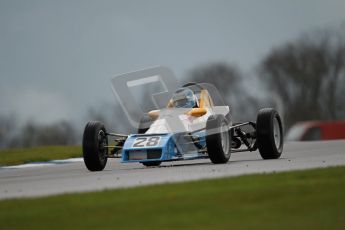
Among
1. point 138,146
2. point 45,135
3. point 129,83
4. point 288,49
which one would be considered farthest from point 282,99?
point 138,146

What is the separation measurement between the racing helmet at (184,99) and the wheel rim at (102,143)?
69.9 inches

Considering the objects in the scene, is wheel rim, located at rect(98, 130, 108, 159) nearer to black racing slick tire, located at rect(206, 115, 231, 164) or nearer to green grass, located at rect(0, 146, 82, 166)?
black racing slick tire, located at rect(206, 115, 231, 164)

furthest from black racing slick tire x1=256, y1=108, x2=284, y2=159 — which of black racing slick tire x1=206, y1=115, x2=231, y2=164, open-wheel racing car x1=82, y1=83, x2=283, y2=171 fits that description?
black racing slick tire x1=206, y1=115, x2=231, y2=164

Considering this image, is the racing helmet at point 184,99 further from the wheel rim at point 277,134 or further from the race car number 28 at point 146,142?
the wheel rim at point 277,134

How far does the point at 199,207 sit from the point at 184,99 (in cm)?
906

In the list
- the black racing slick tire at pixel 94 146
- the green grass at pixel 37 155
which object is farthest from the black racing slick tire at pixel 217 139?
the green grass at pixel 37 155

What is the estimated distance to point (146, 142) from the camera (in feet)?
55.2

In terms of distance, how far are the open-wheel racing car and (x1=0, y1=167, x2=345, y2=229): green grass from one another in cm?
468

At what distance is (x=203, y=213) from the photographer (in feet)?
29.7

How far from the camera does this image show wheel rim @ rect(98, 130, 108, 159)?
17375 mm

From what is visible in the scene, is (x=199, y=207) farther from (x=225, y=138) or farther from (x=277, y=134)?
(x=277, y=134)

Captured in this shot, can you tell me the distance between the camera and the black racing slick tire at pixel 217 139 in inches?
652

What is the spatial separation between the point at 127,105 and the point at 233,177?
801cm

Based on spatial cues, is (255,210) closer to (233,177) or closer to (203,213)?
(203,213)
